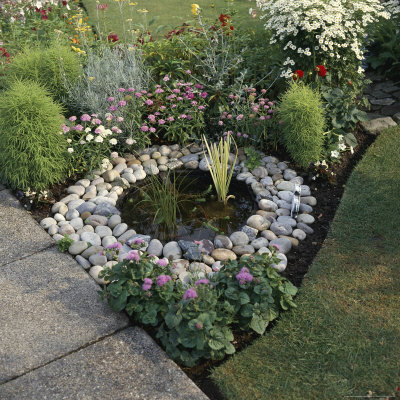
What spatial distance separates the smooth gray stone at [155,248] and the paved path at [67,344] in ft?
1.51

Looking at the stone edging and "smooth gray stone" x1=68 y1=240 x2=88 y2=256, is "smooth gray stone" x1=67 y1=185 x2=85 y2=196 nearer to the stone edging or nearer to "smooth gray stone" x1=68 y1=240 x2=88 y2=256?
the stone edging

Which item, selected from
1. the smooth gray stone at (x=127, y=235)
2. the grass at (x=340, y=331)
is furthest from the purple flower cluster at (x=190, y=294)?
the smooth gray stone at (x=127, y=235)

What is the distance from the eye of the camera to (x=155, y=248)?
3600 mm

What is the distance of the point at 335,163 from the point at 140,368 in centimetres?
262

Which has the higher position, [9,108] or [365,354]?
[9,108]

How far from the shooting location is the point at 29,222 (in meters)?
3.93

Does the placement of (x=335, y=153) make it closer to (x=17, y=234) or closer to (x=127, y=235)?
(x=127, y=235)

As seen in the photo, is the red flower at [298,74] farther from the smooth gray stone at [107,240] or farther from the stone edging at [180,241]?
the smooth gray stone at [107,240]

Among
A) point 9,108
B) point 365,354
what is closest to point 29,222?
point 9,108

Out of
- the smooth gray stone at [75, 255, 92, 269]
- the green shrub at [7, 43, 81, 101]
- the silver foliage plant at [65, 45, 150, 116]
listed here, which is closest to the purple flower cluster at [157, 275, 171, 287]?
the smooth gray stone at [75, 255, 92, 269]

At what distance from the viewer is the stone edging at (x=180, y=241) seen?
11.6ft

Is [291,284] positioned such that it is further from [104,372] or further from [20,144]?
[20,144]

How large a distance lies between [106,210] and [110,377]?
62.5 inches

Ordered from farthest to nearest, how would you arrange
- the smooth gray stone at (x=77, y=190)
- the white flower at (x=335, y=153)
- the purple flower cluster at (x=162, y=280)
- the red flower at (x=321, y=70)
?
the red flower at (x=321, y=70) < the white flower at (x=335, y=153) < the smooth gray stone at (x=77, y=190) < the purple flower cluster at (x=162, y=280)
